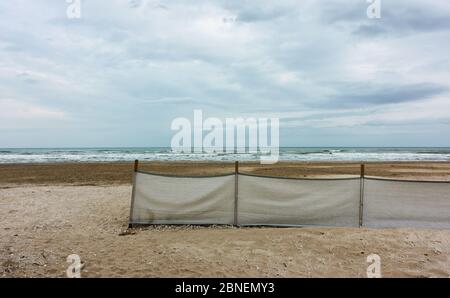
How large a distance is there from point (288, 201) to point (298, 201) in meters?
0.22

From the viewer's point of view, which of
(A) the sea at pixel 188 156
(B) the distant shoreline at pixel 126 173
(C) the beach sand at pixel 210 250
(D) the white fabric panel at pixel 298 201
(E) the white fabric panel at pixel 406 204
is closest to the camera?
(C) the beach sand at pixel 210 250

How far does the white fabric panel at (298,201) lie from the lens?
7.61 metres

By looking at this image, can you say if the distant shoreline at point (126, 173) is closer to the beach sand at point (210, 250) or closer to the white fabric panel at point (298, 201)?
the beach sand at point (210, 250)

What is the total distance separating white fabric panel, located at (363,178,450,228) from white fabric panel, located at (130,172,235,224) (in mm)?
3096

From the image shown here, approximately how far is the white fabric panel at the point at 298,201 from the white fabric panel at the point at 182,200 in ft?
1.22

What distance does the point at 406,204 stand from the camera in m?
7.54

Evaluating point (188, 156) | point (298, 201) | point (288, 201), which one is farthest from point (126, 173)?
point (188, 156)

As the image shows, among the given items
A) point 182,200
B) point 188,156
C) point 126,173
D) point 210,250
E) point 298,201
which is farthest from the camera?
point 188,156

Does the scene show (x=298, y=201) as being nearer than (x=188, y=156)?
Yes

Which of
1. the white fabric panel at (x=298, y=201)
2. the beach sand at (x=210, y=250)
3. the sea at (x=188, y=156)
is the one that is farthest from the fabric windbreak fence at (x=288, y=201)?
the sea at (x=188, y=156)

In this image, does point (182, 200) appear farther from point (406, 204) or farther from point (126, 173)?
point (126, 173)

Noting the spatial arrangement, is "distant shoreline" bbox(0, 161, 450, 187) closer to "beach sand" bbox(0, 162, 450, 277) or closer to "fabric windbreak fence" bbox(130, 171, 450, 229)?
"fabric windbreak fence" bbox(130, 171, 450, 229)
